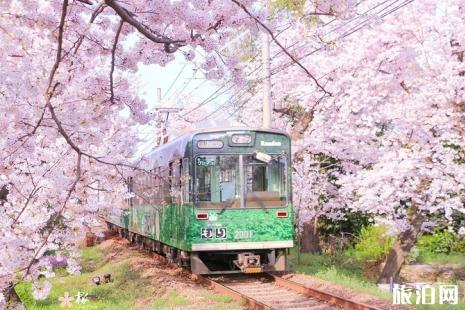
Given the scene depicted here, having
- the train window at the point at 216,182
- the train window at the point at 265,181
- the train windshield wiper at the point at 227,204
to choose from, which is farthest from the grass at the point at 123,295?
the train window at the point at 265,181

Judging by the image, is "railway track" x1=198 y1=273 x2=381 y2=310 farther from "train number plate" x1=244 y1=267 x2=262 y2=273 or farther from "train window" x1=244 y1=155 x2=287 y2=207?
"train window" x1=244 y1=155 x2=287 y2=207

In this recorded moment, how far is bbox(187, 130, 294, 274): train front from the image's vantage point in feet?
37.4

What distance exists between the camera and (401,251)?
52.9 ft

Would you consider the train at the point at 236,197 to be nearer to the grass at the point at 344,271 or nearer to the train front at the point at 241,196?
the train front at the point at 241,196

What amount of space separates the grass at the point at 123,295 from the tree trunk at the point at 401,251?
6276mm

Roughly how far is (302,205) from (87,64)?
A: 35.9 feet

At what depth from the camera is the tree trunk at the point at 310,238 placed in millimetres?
20141

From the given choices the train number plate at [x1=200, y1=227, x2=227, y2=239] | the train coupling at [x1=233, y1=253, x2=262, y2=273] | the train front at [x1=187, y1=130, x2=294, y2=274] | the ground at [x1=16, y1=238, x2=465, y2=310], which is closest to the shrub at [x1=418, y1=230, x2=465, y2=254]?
the ground at [x1=16, y1=238, x2=465, y2=310]

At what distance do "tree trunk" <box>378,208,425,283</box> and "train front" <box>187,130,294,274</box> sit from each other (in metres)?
5.08

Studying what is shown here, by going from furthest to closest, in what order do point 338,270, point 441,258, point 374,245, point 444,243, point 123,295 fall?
1. point 444,243
2. point 441,258
3. point 374,245
4. point 338,270
5. point 123,295

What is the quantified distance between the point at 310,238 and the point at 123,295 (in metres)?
10.2

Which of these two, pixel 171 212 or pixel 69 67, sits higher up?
pixel 69 67

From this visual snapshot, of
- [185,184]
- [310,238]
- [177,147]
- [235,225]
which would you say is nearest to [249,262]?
[235,225]

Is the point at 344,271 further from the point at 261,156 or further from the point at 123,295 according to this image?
the point at 123,295
